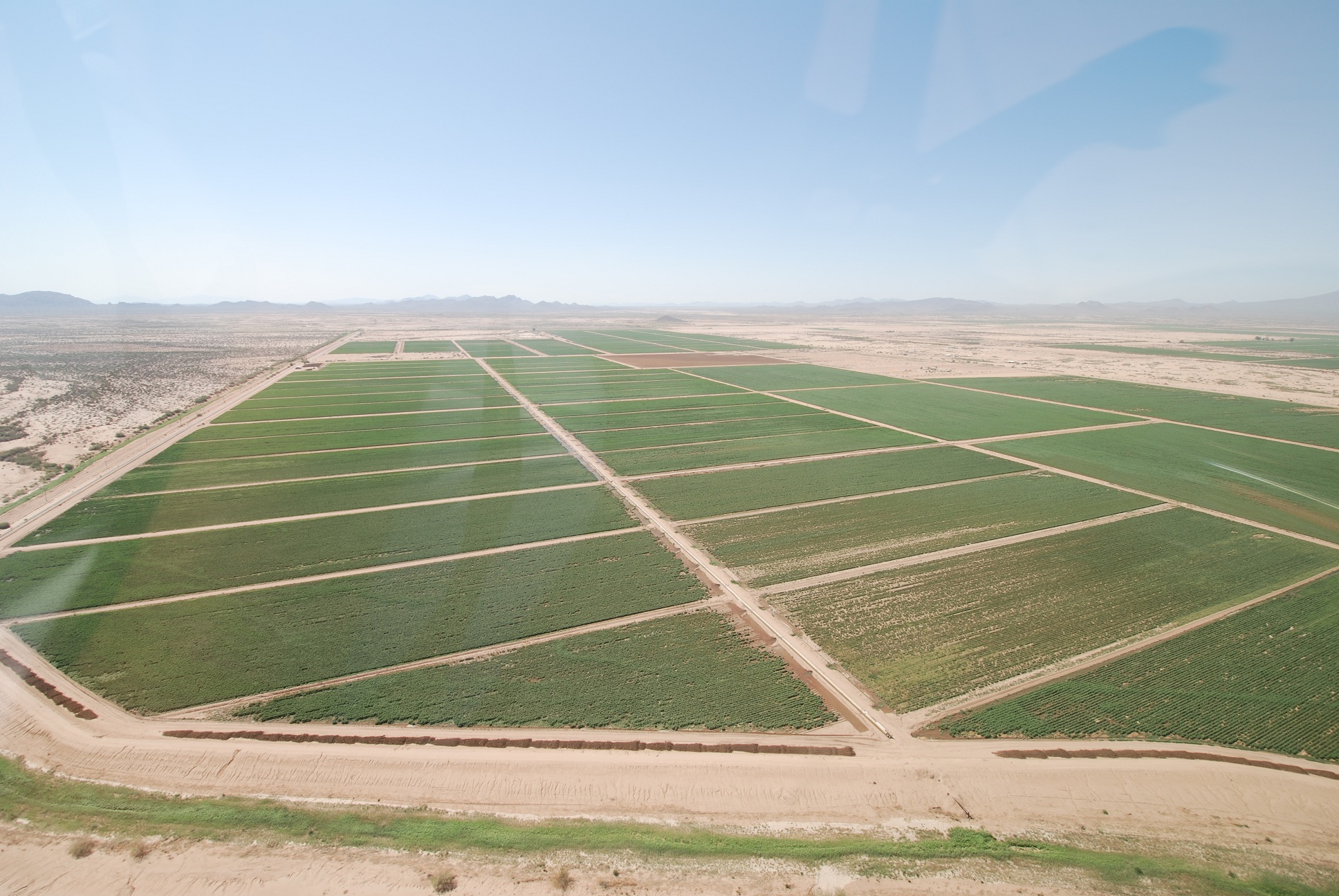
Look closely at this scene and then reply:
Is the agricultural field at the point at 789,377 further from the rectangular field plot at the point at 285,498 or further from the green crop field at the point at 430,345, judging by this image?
the green crop field at the point at 430,345

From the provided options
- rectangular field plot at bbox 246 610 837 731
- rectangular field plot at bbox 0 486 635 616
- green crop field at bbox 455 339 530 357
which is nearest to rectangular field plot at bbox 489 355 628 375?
green crop field at bbox 455 339 530 357

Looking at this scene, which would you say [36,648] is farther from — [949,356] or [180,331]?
[180,331]

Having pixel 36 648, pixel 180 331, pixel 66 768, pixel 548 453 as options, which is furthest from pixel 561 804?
pixel 180 331

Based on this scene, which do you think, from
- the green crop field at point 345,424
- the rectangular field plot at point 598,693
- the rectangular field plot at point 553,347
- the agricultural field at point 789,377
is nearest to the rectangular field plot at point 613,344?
the rectangular field plot at point 553,347

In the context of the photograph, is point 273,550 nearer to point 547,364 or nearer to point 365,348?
point 547,364

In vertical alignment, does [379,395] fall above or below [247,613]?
above

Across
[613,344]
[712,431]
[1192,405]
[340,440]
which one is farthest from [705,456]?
[613,344]

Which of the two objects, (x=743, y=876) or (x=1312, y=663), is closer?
(x=743, y=876)
